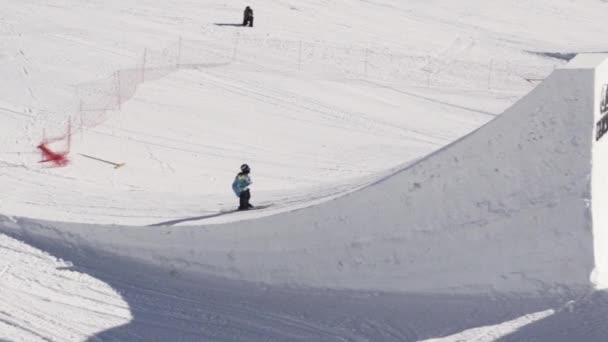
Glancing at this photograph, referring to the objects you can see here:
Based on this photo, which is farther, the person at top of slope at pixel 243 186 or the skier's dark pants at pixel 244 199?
the skier's dark pants at pixel 244 199

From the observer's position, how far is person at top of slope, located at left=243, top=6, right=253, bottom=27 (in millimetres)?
31692

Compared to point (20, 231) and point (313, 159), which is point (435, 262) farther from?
point (313, 159)

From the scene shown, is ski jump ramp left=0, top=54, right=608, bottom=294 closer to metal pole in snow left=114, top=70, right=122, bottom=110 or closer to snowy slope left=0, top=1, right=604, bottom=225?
snowy slope left=0, top=1, right=604, bottom=225

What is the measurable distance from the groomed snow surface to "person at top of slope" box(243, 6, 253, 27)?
1.11 meters

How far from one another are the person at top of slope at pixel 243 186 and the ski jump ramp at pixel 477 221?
1.51 m

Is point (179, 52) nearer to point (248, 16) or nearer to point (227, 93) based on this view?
point (227, 93)

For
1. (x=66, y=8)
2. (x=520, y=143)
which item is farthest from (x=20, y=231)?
(x=66, y=8)

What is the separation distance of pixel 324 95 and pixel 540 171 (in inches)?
552

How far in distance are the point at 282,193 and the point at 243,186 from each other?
271 cm

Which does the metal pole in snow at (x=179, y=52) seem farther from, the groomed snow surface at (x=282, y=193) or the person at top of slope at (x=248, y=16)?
the person at top of slope at (x=248, y=16)

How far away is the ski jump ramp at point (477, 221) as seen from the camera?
43.6 ft

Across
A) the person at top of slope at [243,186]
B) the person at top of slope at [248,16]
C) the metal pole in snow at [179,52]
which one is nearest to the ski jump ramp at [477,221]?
the person at top of slope at [243,186]

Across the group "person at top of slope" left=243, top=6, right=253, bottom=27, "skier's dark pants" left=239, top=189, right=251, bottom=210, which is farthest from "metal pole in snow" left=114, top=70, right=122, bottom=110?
"skier's dark pants" left=239, top=189, right=251, bottom=210

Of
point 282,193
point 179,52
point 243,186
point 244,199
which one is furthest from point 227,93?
point 243,186
